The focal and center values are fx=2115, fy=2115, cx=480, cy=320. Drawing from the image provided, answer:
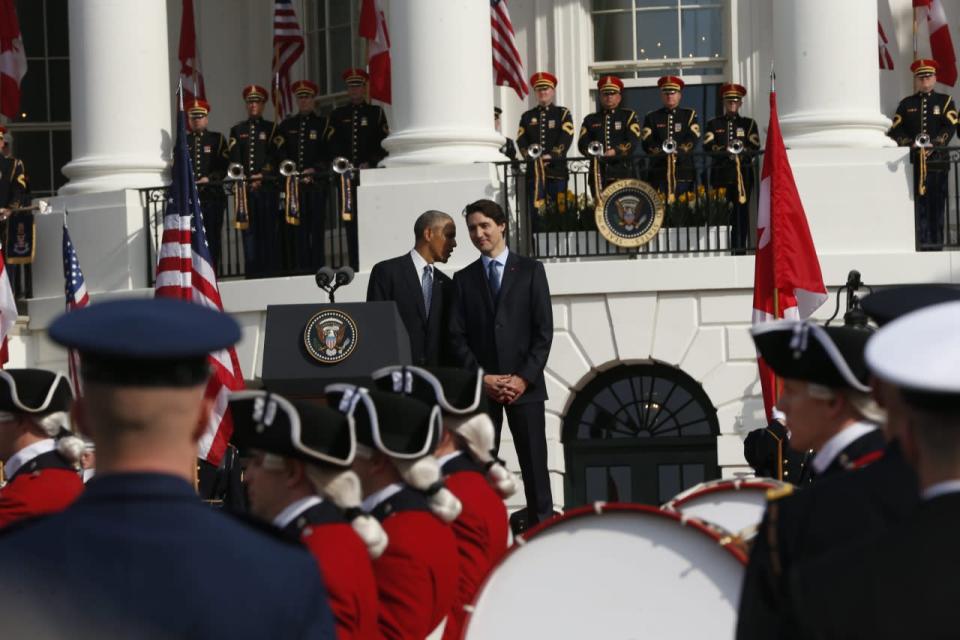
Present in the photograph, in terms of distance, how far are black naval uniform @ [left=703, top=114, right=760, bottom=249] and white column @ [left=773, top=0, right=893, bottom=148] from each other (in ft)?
1.51

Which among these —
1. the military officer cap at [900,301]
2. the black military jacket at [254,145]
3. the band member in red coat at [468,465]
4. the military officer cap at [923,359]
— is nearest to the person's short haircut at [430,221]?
the band member in red coat at [468,465]

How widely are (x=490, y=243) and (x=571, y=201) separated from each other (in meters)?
5.12

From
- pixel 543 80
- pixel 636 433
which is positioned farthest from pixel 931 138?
pixel 636 433

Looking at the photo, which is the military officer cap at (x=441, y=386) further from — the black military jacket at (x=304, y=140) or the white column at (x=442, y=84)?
the black military jacket at (x=304, y=140)

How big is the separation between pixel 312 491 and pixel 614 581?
132 cm

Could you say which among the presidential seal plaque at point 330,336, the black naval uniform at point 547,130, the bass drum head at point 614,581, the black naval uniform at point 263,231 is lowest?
the bass drum head at point 614,581

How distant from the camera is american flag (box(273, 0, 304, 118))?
21.8m

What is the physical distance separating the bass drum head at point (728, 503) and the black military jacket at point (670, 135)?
35.7 feet

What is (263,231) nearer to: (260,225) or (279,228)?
(260,225)

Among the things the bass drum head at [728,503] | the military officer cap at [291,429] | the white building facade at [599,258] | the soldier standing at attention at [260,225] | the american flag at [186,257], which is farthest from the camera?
the soldier standing at attention at [260,225]

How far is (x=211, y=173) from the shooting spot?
19.9m

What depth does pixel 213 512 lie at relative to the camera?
351 centimetres

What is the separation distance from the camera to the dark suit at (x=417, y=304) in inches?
521

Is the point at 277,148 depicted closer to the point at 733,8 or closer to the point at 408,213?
the point at 408,213
